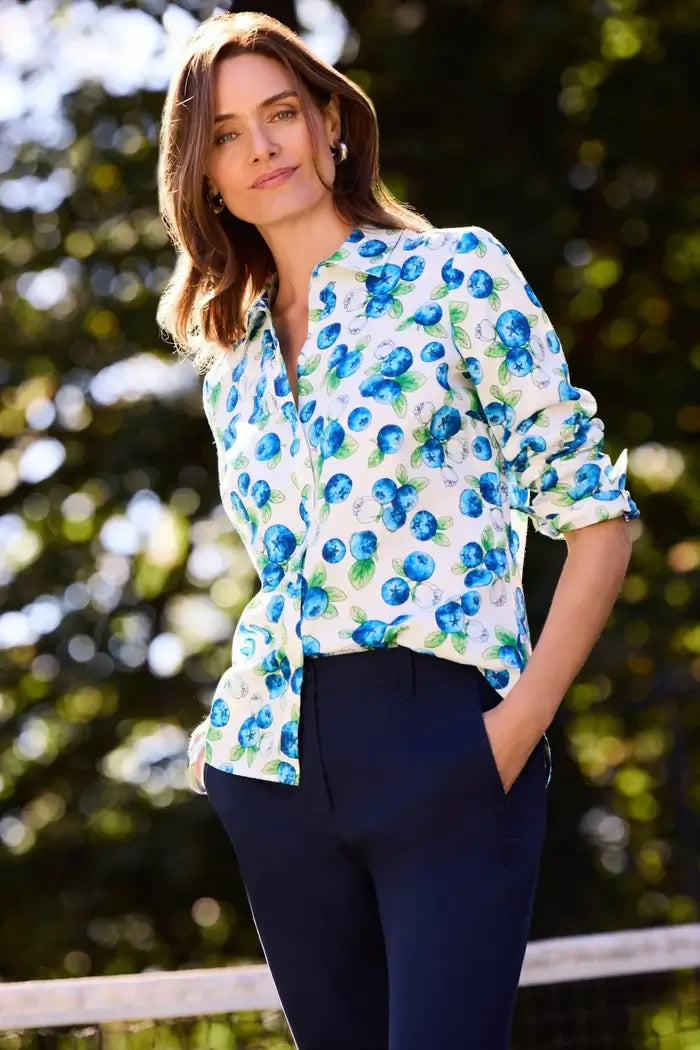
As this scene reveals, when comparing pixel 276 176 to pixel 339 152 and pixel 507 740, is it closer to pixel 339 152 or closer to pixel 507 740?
pixel 339 152

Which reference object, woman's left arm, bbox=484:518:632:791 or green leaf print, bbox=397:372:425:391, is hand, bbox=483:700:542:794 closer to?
woman's left arm, bbox=484:518:632:791

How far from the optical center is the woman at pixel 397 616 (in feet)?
5.90

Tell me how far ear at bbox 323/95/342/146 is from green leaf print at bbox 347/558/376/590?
74 cm

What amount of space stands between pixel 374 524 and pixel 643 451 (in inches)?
169

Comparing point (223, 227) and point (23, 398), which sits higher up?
point (223, 227)

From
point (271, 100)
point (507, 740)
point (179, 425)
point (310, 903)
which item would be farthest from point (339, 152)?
point (179, 425)

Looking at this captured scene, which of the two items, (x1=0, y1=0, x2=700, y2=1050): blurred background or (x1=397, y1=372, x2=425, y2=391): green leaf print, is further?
(x1=0, y1=0, x2=700, y2=1050): blurred background

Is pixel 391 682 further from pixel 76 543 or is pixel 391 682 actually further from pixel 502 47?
pixel 502 47

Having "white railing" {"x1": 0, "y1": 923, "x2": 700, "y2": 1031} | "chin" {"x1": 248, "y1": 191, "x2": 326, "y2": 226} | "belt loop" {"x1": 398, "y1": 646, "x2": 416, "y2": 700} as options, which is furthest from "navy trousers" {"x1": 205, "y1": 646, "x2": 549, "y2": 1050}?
"white railing" {"x1": 0, "y1": 923, "x2": 700, "y2": 1031}

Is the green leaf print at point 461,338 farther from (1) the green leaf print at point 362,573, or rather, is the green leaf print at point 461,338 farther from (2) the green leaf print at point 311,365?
(1) the green leaf print at point 362,573

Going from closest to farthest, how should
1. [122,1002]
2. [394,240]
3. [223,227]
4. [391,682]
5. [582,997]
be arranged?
[391,682] → [394,240] → [223,227] → [122,1002] → [582,997]

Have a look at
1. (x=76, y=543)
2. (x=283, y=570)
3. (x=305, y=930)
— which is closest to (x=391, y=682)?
(x=283, y=570)

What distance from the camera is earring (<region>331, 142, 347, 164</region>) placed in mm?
2287

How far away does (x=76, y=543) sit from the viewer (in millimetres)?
5793
